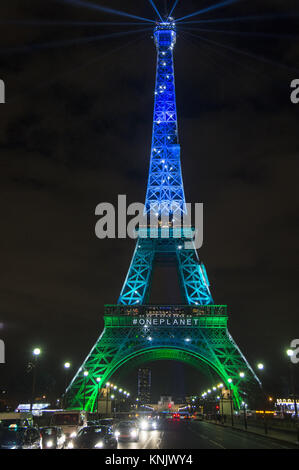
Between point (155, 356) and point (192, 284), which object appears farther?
point (155, 356)

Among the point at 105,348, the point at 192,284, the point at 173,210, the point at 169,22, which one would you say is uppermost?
the point at 169,22

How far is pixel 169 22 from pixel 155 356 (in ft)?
219

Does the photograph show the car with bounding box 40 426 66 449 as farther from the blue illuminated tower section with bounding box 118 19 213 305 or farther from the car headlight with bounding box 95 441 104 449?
the blue illuminated tower section with bounding box 118 19 213 305

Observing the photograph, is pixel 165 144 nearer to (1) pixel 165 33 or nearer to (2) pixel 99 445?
(1) pixel 165 33

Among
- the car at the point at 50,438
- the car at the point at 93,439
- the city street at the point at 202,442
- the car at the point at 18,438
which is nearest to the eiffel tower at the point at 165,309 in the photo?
the city street at the point at 202,442

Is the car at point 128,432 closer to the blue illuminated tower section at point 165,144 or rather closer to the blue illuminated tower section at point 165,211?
the blue illuminated tower section at point 165,211

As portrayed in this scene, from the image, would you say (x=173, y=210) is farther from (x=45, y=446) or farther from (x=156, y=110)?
(x=45, y=446)

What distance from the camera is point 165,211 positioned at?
84375 mm

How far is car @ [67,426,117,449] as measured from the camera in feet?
71.3

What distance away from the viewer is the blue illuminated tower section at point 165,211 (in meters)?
79.9

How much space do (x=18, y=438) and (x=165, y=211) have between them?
6604 centimetres

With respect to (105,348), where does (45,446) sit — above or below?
below

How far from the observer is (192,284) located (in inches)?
3238
